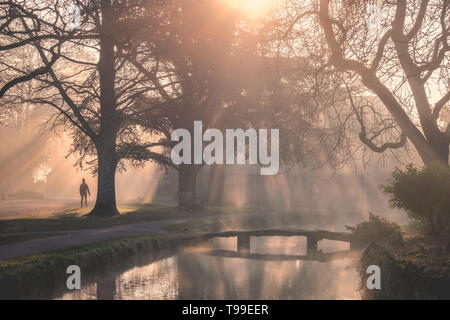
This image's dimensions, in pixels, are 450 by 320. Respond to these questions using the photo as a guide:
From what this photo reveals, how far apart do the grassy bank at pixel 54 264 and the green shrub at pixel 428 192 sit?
8.77 metres

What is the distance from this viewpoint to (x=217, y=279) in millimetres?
16688

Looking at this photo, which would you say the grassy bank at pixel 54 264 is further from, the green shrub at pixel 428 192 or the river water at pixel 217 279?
the green shrub at pixel 428 192

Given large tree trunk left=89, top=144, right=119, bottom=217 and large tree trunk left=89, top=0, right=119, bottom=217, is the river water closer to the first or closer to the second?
large tree trunk left=89, top=144, right=119, bottom=217

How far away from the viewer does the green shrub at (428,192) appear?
52.1ft

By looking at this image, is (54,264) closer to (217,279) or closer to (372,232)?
(217,279)

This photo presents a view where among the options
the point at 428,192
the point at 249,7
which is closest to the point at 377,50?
the point at 428,192

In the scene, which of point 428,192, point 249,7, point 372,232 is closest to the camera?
point 428,192

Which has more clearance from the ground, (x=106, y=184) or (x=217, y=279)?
(x=106, y=184)

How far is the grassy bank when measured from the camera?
1320 cm

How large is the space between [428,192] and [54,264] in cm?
1021

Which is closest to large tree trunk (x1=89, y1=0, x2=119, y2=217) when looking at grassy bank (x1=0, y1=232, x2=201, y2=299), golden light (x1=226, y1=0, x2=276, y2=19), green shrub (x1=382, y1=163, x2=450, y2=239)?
golden light (x1=226, y1=0, x2=276, y2=19)
